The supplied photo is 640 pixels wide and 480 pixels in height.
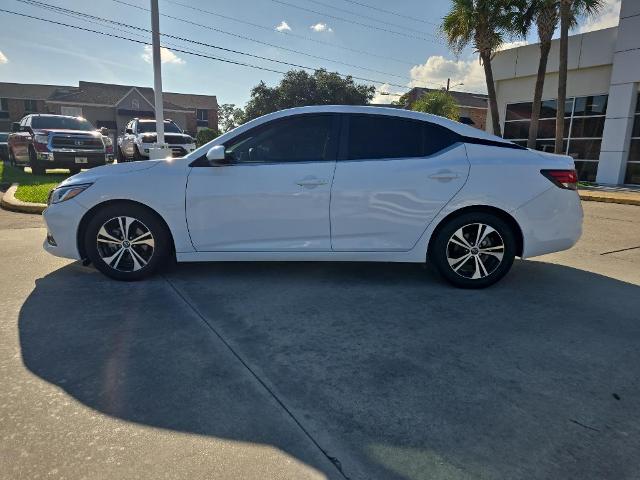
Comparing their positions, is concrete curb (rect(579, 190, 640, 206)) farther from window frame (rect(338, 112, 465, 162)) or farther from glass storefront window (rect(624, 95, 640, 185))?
window frame (rect(338, 112, 465, 162))

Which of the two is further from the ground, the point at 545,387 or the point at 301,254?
the point at 301,254

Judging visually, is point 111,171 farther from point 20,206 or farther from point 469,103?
point 469,103

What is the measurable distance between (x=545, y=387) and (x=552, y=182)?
226 centimetres

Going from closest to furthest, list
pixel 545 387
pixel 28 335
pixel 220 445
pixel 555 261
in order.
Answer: pixel 220 445
pixel 545 387
pixel 28 335
pixel 555 261

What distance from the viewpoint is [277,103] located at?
142 ft

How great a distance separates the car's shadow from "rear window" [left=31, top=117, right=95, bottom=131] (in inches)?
Answer: 480

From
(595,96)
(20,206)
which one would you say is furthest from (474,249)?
(595,96)

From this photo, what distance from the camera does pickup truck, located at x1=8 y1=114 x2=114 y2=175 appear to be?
1295 cm

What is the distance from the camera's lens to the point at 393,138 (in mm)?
4152

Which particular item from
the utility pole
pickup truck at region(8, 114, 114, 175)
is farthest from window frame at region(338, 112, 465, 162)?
pickup truck at region(8, 114, 114, 175)

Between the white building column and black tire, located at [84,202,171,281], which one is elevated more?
the white building column

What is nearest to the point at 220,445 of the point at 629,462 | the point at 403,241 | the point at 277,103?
the point at 629,462

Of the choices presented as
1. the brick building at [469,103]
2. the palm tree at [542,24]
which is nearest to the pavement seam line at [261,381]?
the palm tree at [542,24]

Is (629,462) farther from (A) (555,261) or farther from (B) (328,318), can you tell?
(A) (555,261)
